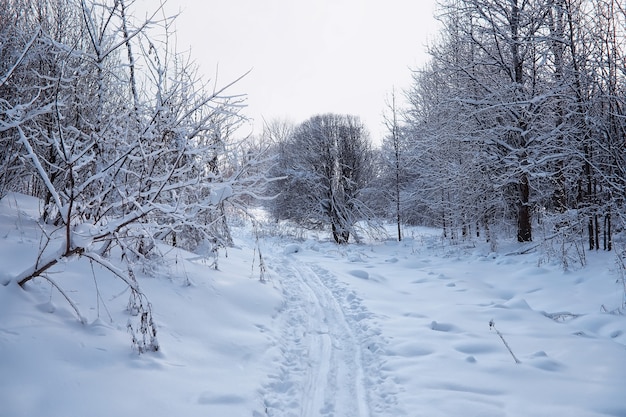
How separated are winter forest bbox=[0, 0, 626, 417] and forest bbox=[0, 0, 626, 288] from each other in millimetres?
53

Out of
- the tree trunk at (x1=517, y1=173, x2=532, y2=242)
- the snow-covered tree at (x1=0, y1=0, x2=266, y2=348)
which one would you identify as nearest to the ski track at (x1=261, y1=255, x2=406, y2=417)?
the snow-covered tree at (x1=0, y1=0, x2=266, y2=348)

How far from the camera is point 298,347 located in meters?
4.64

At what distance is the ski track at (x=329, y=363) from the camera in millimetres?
3268

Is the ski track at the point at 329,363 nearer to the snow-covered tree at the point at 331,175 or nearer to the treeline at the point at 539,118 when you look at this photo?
the treeline at the point at 539,118

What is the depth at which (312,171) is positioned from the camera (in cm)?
1781

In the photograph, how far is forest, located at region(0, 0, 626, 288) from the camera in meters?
3.96

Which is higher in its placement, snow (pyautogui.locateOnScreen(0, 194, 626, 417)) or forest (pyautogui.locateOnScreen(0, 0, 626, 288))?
A: forest (pyautogui.locateOnScreen(0, 0, 626, 288))

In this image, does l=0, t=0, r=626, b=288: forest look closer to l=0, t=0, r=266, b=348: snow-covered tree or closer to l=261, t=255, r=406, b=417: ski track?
l=0, t=0, r=266, b=348: snow-covered tree

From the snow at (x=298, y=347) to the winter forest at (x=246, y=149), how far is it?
23 cm

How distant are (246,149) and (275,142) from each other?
2.07 m

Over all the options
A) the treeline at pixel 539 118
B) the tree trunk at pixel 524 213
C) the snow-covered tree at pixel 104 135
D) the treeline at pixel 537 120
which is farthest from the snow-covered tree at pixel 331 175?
the snow-covered tree at pixel 104 135

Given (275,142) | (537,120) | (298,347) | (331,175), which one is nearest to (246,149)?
(275,142)

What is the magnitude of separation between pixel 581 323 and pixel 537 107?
6953 mm

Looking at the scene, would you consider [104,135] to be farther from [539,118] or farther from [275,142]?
[539,118]
